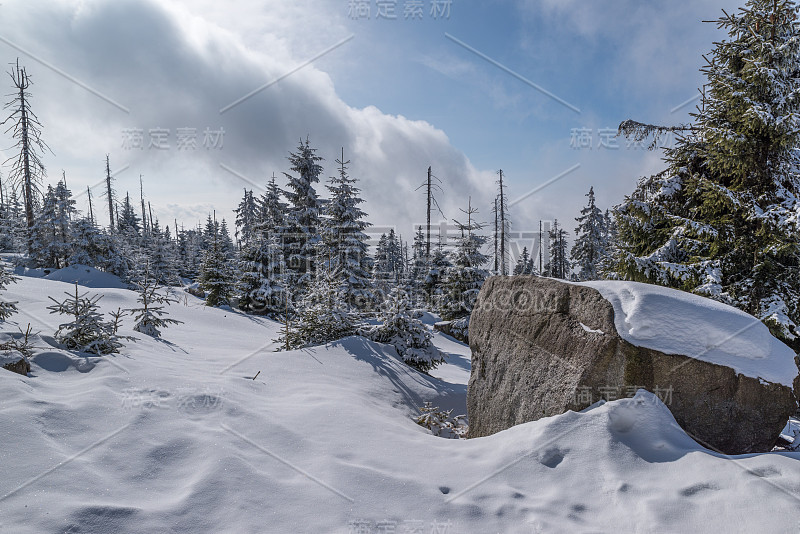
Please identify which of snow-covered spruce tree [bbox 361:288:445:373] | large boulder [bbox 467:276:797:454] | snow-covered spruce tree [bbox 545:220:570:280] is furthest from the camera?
snow-covered spruce tree [bbox 545:220:570:280]

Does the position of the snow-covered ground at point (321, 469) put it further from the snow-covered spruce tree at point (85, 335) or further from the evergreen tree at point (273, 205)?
the evergreen tree at point (273, 205)

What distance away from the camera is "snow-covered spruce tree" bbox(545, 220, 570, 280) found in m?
43.0

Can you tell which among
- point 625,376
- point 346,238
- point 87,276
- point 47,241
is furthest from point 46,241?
point 625,376

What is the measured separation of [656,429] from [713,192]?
6.08 meters

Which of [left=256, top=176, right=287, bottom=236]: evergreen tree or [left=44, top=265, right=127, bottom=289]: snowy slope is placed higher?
[left=256, top=176, right=287, bottom=236]: evergreen tree

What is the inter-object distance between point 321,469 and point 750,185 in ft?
31.4

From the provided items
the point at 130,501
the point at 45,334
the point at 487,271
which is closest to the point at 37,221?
the point at 45,334

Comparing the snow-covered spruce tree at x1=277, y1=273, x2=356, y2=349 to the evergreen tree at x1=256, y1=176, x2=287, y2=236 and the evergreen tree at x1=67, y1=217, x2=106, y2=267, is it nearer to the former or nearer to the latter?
the evergreen tree at x1=256, y1=176, x2=287, y2=236

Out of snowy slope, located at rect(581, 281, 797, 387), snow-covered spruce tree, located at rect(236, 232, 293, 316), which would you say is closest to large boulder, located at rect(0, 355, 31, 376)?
snowy slope, located at rect(581, 281, 797, 387)

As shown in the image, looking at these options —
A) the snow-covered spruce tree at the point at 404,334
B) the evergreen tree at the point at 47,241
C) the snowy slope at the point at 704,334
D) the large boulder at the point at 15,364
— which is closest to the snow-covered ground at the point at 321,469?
the large boulder at the point at 15,364

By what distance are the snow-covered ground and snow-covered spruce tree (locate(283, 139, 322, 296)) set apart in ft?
50.3

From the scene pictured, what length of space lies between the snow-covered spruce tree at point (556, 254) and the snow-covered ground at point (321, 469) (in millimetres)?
41876

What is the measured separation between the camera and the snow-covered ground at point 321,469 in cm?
266

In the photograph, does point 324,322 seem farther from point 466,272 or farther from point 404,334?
point 466,272
